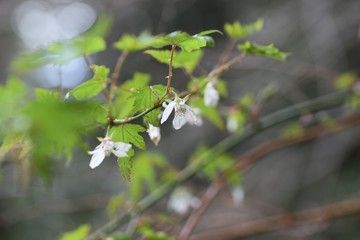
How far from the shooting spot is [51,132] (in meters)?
0.31

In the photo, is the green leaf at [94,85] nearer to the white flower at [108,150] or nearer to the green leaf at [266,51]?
the white flower at [108,150]

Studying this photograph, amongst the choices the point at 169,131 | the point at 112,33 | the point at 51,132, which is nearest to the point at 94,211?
the point at 169,131

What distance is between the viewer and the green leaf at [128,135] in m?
0.59

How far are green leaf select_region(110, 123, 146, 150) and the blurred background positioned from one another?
4.14ft

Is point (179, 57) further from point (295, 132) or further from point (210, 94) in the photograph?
point (295, 132)

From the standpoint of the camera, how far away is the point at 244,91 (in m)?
2.34

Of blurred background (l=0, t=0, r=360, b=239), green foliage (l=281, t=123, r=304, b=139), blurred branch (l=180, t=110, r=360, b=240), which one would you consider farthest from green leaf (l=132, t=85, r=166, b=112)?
blurred background (l=0, t=0, r=360, b=239)

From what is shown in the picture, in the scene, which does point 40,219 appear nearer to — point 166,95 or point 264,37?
point 264,37

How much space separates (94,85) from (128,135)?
14 centimetres

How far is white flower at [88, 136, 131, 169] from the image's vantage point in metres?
0.59

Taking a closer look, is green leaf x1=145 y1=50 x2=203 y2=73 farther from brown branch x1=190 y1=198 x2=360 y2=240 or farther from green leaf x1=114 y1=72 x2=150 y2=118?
brown branch x1=190 y1=198 x2=360 y2=240

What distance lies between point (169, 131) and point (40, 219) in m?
0.96

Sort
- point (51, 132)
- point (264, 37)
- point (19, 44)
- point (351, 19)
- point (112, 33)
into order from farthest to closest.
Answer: point (19, 44)
point (112, 33)
point (264, 37)
point (351, 19)
point (51, 132)

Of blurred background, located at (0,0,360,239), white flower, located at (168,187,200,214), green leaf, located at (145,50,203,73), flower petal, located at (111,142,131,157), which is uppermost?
blurred background, located at (0,0,360,239)
